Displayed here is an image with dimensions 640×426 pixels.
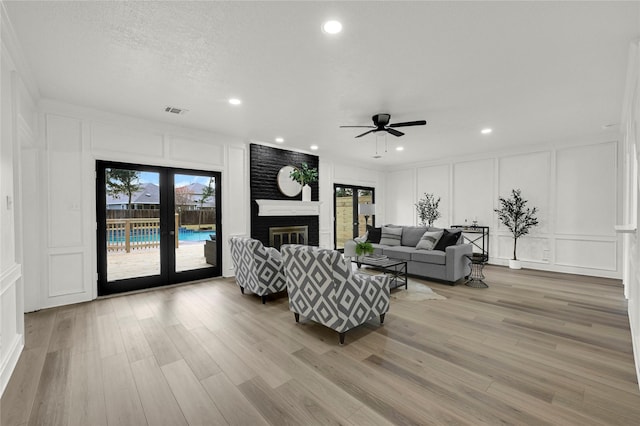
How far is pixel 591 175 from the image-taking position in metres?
5.73

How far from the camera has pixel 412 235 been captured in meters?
6.22

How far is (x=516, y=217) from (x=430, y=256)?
106 inches

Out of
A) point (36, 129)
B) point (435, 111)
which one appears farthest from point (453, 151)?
point (36, 129)

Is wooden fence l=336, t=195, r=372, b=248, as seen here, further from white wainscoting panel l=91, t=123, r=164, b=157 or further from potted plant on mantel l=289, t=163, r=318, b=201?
white wainscoting panel l=91, t=123, r=164, b=157

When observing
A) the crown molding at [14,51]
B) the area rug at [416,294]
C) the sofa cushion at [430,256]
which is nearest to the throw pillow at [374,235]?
the sofa cushion at [430,256]

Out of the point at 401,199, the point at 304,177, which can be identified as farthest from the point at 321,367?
the point at 401,199

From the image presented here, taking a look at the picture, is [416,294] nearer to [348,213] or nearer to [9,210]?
[348,213]

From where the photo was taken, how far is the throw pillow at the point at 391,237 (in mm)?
6309

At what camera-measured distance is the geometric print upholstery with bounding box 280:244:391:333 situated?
2773 millimetres

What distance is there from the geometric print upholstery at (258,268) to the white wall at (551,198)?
556 cm

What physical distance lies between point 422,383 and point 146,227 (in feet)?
15.0

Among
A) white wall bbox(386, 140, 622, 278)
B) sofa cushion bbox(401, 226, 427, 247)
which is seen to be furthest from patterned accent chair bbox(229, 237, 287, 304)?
white wall bbox(386, 140, 622, 278)

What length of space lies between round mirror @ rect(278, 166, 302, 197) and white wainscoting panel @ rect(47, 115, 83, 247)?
3437mm

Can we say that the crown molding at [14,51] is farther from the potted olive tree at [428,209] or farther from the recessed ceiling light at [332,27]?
the potted olive tree at [428,209]
